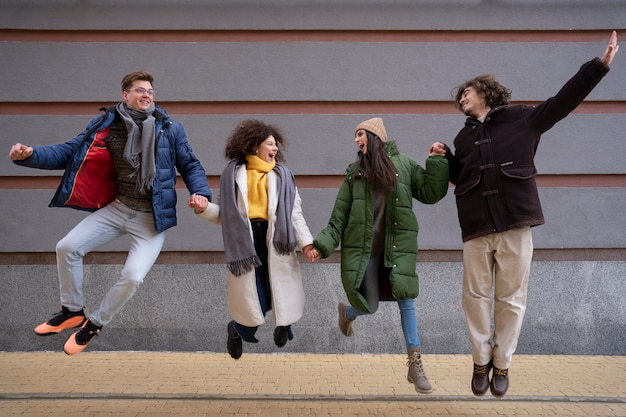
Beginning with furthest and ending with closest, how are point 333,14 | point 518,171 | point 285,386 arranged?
point 333,14, point 285,386, point 518,171

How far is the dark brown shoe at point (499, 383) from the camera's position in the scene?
4.63m

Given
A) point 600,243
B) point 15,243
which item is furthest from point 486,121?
point 15,243

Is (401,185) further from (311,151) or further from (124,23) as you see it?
(124,23)

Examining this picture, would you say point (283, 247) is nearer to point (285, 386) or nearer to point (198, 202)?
point (198, 202)

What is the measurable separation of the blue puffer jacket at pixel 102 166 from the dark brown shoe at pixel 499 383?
8.78 ft

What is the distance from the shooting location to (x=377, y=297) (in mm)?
5012

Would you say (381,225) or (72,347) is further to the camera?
(381,225)

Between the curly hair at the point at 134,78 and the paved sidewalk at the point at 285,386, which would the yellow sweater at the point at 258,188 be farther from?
the paved sidewalk at the point at 285,386

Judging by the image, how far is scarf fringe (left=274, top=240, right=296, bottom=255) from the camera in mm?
4859

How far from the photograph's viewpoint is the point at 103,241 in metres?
4.93

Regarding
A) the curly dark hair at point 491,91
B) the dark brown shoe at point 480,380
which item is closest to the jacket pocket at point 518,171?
the curly dark hair at point 491,91

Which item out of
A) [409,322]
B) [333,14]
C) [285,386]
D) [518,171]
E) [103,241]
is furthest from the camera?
[333,14]

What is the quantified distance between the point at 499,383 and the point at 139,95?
361cm

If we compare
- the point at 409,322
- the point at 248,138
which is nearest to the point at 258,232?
the point at 248,138
